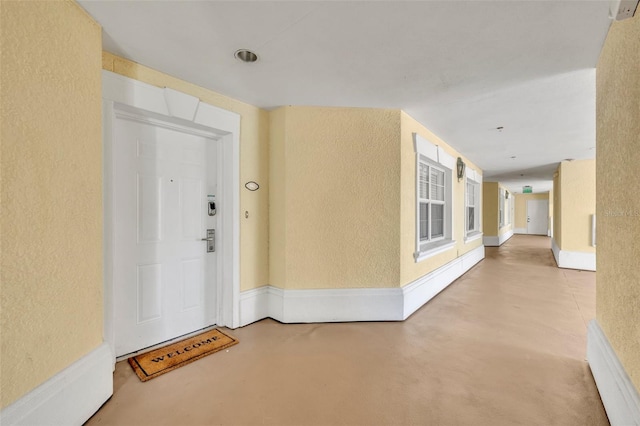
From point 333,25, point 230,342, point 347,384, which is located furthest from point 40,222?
point 347,384

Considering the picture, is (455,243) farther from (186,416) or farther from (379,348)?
(186,416)

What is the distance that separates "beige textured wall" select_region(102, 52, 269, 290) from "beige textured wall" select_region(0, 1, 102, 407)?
1.09 meters

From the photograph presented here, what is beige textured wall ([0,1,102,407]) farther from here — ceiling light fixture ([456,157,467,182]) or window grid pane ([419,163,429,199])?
ceiling light fixture ([456,157,467,182])

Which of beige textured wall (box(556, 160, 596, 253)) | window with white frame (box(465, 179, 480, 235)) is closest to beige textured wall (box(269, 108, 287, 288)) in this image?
window with white frame (box(465, 179, 480, 235))

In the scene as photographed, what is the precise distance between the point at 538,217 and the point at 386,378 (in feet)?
51.7

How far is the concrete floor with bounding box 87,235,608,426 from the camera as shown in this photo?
1571 millimetres

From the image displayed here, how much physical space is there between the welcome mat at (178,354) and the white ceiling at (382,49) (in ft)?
7.28

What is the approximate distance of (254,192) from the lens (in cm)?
288

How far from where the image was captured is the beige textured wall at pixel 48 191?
1.20 m

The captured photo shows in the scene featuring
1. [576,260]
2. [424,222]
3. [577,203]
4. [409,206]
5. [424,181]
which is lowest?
[576,260]

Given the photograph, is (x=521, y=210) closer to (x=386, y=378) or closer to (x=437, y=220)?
(x=437, y=220)

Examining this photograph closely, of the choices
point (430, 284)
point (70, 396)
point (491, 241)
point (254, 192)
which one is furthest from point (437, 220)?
point (491, 241)

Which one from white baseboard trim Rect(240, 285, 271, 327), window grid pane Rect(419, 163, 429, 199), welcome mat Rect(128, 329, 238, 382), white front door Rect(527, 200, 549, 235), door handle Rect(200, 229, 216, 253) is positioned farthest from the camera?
white front door Rect(527, 200, 549, 235)

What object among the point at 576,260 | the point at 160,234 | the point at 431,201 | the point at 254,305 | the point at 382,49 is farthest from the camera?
the point at 576,260
